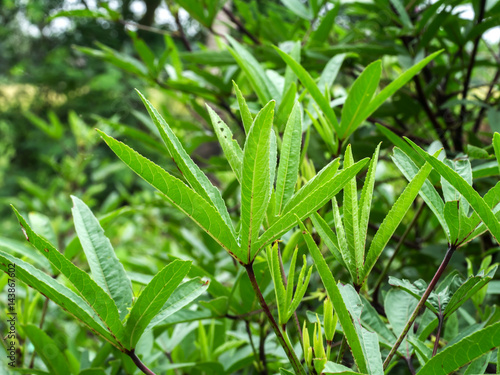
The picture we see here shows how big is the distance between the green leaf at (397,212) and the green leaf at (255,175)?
93 millimetres

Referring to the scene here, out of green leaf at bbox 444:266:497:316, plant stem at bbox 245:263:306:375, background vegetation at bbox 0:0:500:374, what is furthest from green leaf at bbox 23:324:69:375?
green leaf at bbox 444:266:497:316

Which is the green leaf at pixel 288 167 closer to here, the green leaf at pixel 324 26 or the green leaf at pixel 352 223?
the green leaf at pixel 352 223

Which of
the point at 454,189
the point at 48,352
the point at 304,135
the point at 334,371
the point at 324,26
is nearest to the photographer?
the point at 334,371

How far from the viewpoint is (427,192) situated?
34 cm

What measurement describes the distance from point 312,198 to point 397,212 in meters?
0.07

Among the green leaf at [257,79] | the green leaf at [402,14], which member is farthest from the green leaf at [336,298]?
the green leaf at [402,14]

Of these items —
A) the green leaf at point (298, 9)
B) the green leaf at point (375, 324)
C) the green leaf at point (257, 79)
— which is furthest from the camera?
the green leaf at point (298, 9)

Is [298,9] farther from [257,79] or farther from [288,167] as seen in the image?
[288,167]

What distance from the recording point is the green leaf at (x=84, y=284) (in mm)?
281

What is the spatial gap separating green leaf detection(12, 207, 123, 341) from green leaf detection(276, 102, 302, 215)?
0.45 feet

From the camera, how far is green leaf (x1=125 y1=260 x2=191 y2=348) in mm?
287

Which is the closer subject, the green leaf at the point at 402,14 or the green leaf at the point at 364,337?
the green leaf at the point at 364,337

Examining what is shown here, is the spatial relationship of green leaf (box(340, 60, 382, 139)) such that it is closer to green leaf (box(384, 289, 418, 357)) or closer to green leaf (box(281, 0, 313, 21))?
green leaf (box(384, 289, 418, 357))

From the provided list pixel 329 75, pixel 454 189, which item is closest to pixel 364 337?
pixel 454 189
